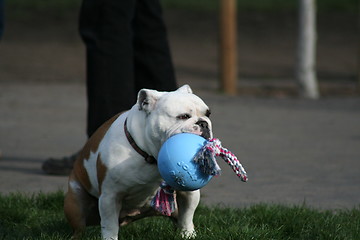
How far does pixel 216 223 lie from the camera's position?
4.50 m

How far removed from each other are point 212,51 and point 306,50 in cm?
509

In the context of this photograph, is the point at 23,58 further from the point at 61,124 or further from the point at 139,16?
the point at 139,16

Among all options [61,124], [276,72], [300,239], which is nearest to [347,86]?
[276,72]

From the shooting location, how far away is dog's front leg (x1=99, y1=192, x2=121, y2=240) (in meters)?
4.05

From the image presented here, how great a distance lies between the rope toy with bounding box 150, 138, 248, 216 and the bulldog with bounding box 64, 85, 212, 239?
7cm

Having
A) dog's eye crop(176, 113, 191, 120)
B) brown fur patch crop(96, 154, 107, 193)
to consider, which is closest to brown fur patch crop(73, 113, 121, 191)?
brown fur patch crop(96, 154, 107, 193)

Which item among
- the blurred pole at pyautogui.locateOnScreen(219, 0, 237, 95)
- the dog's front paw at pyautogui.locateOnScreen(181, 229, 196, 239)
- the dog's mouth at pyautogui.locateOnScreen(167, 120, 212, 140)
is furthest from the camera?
the blurred pole at pyautogui.locateOnScreen(219, 0, 237, 95)

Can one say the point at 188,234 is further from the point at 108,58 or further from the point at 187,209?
the point at 108,58

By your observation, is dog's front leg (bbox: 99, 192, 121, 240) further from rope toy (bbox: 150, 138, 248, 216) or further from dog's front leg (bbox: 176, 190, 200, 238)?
dog's front leg (bbox: 176, 190, 200, 238)

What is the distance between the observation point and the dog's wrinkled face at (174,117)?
3.88 metres

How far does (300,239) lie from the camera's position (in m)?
4.27

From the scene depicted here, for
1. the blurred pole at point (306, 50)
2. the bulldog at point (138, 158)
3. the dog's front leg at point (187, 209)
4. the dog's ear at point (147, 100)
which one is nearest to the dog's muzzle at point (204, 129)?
the bulldog at point (138, 158)

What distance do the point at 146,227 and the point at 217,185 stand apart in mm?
1398

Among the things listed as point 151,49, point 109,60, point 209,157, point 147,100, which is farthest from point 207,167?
point 151,49
